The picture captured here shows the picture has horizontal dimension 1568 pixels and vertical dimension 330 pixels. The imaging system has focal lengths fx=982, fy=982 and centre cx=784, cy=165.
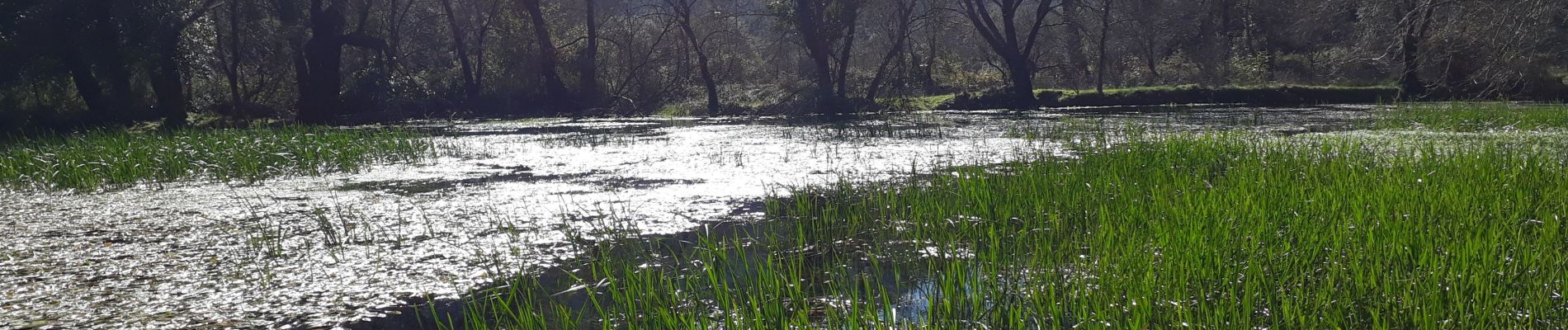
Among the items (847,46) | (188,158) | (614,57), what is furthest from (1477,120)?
(614,57)

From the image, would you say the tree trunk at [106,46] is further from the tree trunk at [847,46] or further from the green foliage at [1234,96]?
the green foliage at [1234,96]

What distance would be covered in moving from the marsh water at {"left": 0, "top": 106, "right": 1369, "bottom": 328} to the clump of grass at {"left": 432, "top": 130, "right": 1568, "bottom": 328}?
33cm

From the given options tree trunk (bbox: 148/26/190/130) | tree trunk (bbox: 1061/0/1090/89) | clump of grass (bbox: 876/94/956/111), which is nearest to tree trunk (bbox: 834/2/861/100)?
clump of grass (bbox: 876/94/956/111)

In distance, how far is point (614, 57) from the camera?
126 ft

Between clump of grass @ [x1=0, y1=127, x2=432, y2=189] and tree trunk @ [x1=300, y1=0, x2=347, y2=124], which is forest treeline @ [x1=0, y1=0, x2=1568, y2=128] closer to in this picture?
tree trunk @ [x1=300, y1=0, x2=347, y2=124]

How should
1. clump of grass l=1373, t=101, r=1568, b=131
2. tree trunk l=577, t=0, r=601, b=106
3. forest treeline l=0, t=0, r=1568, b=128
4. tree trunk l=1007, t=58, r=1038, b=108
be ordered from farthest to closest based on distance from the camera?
1. tree trunk l=577, t=0, r=601, b=106
2. tree trunk l=1007, t=58, r=1038, b=108
3. forest treeline l=0, t=0, r=1568, b=128
4. clump of grass l=1373, t=101, r=1568, b=131

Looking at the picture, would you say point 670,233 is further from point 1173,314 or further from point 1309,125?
point 1309,125

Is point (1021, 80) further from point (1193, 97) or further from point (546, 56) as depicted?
point (546, 56)

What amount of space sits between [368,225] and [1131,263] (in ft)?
14.0

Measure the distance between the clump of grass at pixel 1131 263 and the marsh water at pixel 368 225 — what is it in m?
0.33

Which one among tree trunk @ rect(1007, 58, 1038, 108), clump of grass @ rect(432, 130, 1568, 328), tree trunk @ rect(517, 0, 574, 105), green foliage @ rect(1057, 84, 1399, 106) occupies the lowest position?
clump of grass @ rect(432, 130, 1568, 328)

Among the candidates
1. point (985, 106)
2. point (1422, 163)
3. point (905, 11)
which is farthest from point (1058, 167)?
point (905, 11)

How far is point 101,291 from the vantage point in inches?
172

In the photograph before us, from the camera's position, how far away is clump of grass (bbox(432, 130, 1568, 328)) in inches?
127
